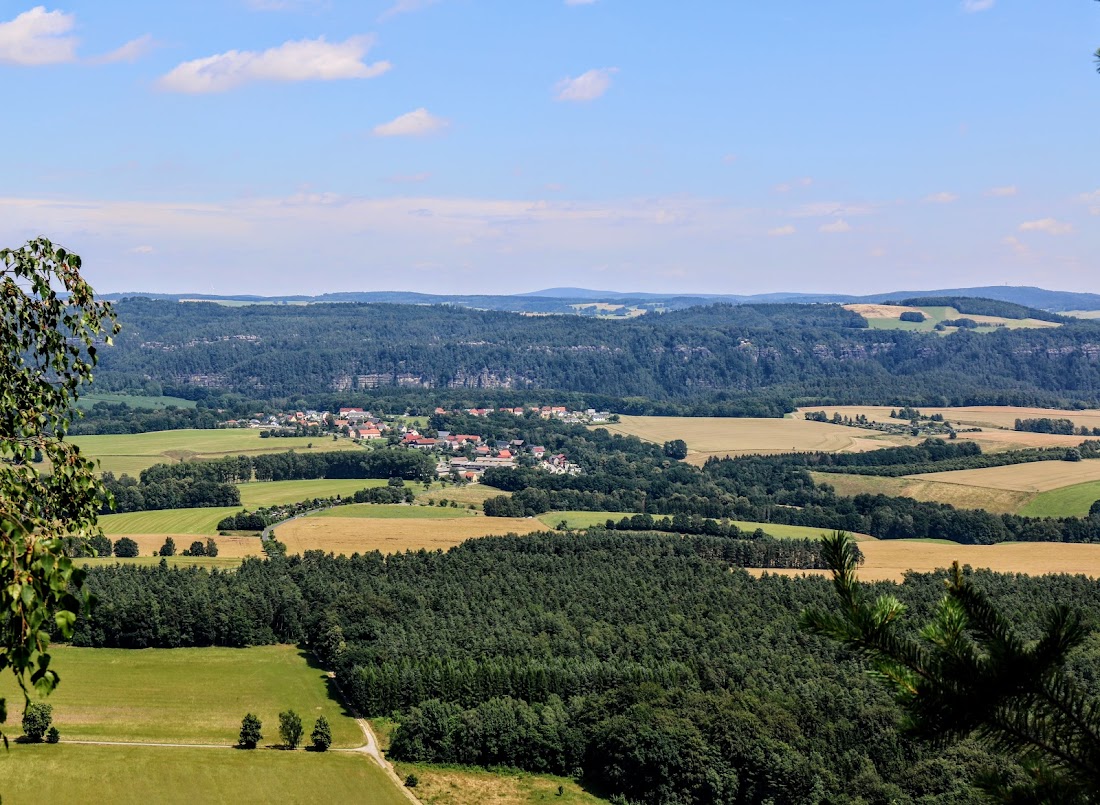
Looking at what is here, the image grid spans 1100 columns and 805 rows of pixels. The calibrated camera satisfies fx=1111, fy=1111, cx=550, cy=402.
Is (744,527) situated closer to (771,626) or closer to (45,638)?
(771,626)

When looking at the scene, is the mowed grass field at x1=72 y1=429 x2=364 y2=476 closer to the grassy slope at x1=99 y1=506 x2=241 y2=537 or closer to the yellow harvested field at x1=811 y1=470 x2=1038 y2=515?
the grassy slope at x1=99 y1=506 x2=241 y2=537

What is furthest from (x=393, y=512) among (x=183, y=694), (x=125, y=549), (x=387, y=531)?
(x=183, y=694)

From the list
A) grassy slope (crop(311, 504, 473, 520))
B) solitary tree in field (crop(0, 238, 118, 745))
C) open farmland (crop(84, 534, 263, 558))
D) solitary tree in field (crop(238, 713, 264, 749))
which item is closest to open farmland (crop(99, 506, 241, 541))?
open farmland (crop(84, 534, 263, 558))

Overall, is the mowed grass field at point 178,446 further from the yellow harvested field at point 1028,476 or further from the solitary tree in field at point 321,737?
the solitary tree in field at point 321,737

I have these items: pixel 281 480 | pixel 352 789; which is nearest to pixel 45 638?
pixel 352 789

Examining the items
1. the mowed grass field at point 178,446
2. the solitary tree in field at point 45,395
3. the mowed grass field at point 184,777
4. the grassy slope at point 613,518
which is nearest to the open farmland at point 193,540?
the grassy slope at point 613,518

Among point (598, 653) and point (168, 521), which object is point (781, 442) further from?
point (598, 653)


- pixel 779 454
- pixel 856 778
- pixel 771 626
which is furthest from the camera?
pixel 779 454
